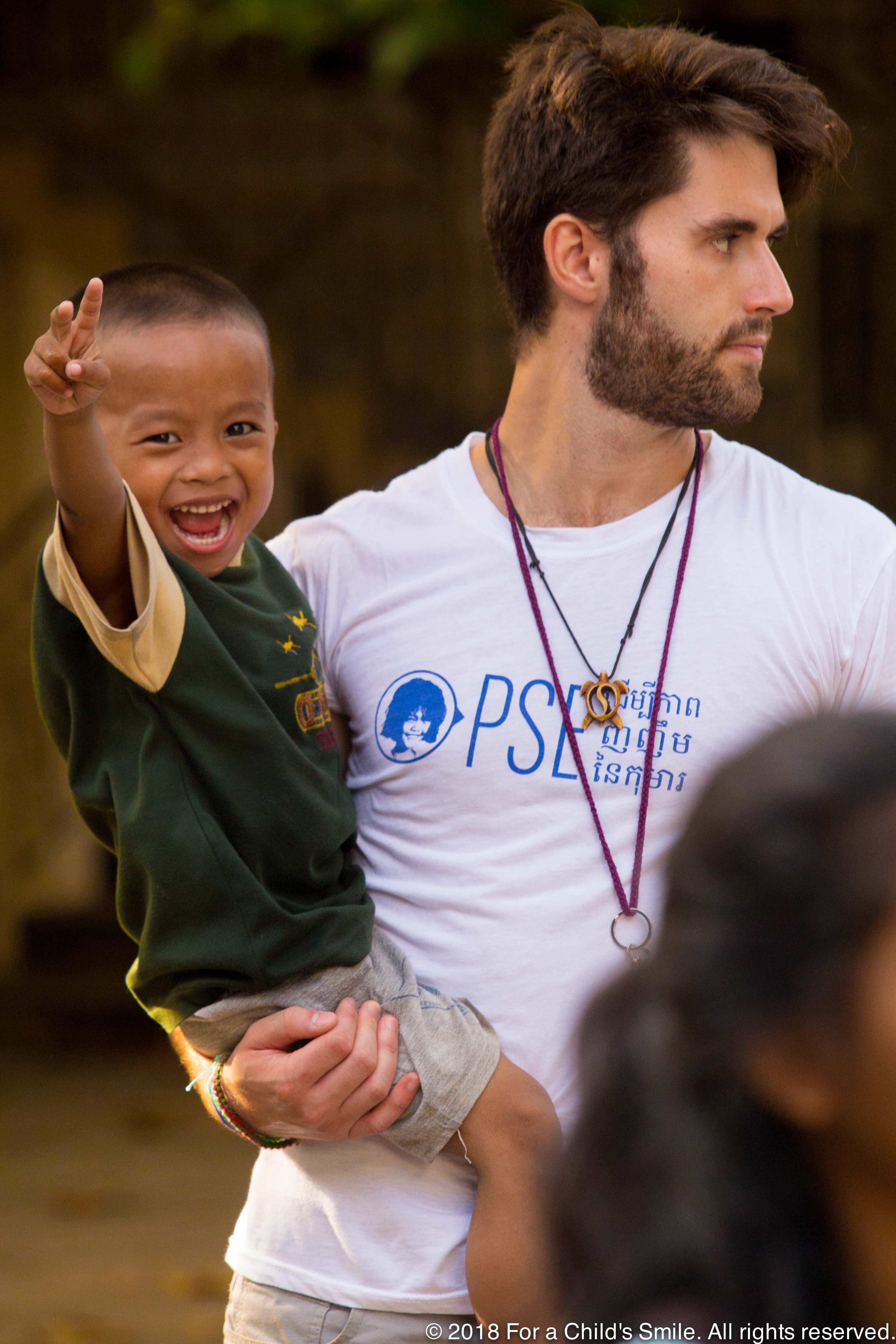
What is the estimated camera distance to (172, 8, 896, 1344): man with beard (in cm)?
215

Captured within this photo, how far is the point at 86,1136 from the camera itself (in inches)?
245

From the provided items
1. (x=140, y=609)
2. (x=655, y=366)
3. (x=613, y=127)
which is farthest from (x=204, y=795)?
(x=613, y=127)

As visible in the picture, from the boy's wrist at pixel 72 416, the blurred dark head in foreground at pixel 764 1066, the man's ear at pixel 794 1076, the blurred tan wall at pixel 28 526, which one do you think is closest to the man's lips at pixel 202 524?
the boy's wrist at pixel 72 416

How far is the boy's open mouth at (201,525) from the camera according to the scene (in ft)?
7.10

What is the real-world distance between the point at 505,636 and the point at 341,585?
0.98 ft

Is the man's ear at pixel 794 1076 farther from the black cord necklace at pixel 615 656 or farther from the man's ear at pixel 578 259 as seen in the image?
the man's ear at pixel 578 259

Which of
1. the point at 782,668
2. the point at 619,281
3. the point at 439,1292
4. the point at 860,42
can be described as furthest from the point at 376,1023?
the point at 860,42

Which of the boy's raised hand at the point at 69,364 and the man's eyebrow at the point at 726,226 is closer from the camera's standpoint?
the boy's raised hand at the point at 69,364

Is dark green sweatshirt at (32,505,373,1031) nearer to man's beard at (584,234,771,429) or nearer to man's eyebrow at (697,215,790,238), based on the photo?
man's beard at (584,234,771,429)

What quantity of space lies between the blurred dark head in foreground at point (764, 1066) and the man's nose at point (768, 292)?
127 cm

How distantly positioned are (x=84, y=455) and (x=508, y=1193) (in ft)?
3.48

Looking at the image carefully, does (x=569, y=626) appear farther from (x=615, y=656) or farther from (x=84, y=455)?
(x=84, y=455)

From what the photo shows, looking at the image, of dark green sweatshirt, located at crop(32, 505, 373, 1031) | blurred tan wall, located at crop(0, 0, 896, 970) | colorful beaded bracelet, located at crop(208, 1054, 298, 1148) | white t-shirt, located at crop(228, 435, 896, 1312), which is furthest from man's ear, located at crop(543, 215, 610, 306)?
blurred tan wall, located at crop(0, 0, 896, 970)

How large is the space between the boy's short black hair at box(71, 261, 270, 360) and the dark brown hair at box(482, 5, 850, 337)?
56 centimetres
